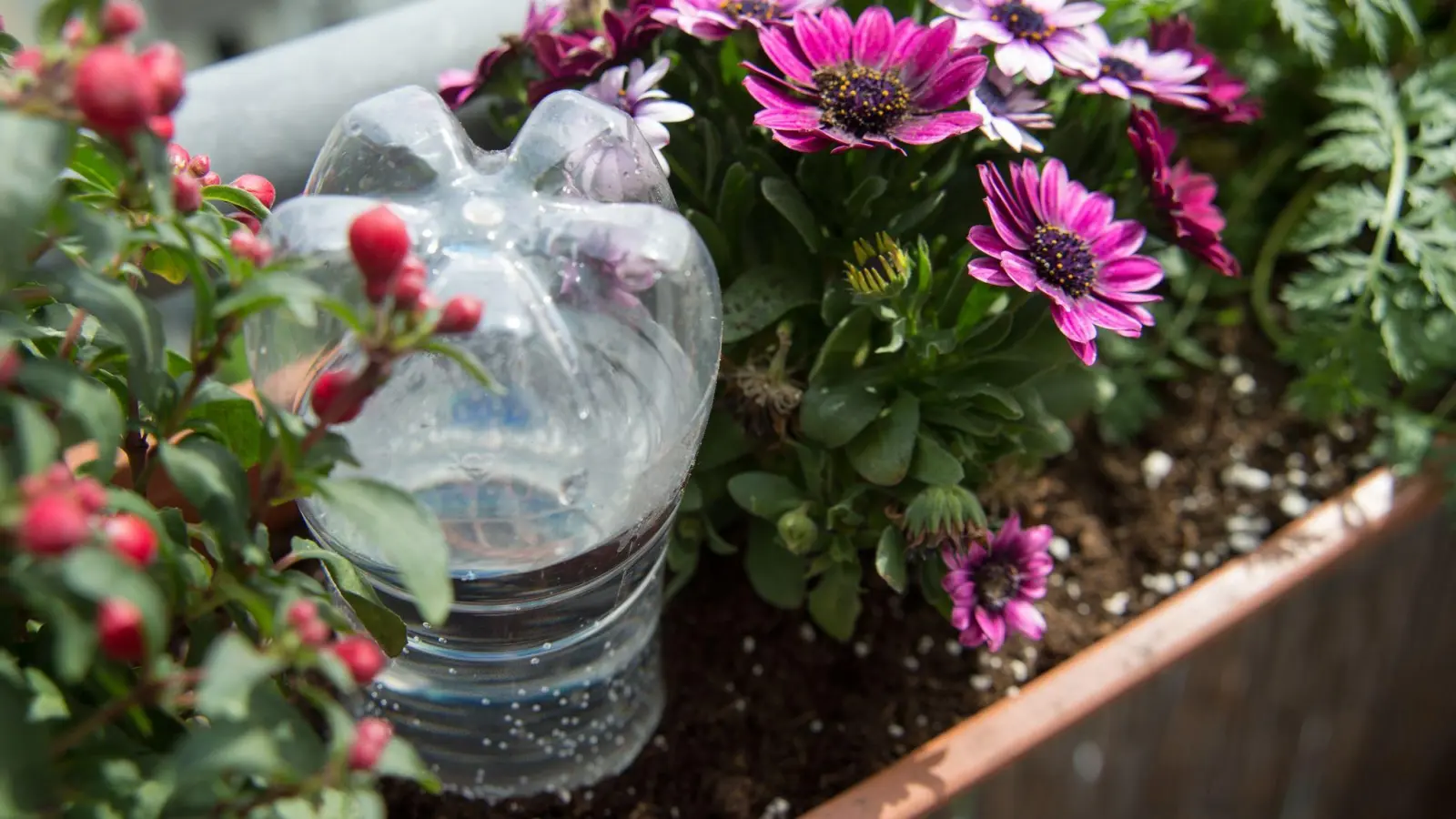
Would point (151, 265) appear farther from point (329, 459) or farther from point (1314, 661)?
point (1314, 661)

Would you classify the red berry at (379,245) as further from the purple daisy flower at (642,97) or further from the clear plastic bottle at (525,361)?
the purple daisy flower at (642,97)

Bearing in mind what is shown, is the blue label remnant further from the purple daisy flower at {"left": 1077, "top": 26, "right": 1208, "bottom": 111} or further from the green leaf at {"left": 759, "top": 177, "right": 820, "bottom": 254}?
the purple daisy flower at {"left": 1077, "top": 26, "right": 1208, "bottom": 111}

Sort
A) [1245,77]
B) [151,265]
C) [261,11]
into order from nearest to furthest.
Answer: [151,265]
[1245,77]
[261,11]

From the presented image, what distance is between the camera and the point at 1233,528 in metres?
1.04

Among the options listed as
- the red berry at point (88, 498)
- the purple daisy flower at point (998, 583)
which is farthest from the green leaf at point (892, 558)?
the red berry at point (88, 498)

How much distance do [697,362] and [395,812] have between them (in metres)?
0.37

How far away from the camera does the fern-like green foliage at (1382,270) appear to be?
3.08ft

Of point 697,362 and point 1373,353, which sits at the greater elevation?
point 697,362

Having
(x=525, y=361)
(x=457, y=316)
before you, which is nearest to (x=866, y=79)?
(x=525, y=361)

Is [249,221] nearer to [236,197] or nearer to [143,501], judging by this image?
[236,197]

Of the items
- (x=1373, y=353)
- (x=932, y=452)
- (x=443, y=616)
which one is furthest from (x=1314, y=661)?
(x=443, y=616)

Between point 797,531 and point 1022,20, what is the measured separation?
32 centimetres

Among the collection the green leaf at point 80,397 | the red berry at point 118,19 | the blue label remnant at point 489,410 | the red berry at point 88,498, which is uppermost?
the red berry at point 118,19

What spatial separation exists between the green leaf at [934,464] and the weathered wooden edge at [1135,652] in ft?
0.68
